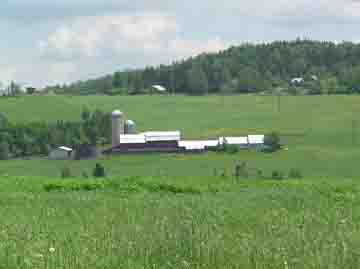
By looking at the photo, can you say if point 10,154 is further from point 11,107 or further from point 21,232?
point 21,232

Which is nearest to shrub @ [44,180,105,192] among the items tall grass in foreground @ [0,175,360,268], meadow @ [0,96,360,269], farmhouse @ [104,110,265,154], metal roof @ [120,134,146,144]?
meadow @ [0,96,360,269]

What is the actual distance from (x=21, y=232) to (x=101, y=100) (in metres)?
120

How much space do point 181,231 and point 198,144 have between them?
77470mm

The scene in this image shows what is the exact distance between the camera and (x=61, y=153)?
82.3 meters

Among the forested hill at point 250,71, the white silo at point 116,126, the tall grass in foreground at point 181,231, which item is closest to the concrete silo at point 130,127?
the white silo at point 116,126

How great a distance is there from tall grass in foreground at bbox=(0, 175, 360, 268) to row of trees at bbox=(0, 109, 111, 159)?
68668mm

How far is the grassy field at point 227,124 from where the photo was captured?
67250 mm

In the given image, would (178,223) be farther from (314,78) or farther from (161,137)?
(314,78)

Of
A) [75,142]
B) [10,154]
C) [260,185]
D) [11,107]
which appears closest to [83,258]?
[260,185]

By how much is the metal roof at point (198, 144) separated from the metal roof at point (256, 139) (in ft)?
11.2

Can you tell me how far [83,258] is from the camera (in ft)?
22.2

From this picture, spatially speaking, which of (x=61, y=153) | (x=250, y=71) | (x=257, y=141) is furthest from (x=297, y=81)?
(x=61, y=153)

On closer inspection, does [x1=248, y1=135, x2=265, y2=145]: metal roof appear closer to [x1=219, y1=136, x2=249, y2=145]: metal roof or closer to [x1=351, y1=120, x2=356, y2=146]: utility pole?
[x1=219, y1=136, x2=249, y2=145]: metal roof

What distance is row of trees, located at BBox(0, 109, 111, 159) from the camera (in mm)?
84625
